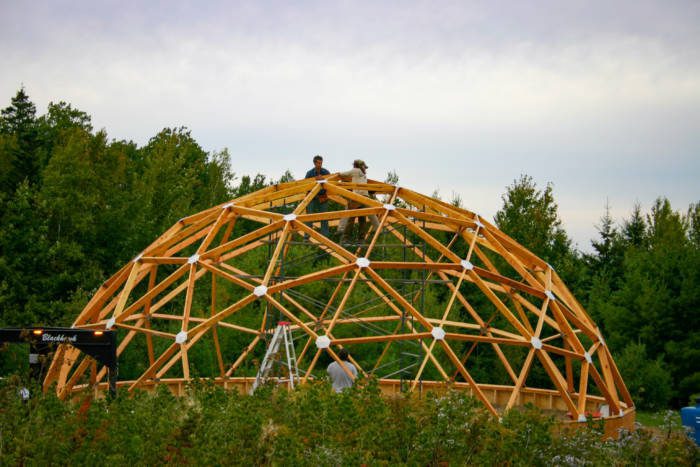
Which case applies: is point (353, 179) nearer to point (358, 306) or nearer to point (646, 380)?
point (358, 306)

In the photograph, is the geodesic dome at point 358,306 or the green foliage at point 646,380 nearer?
the geodesic dome at point 358,306

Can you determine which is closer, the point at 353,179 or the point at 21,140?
the point at 353,179

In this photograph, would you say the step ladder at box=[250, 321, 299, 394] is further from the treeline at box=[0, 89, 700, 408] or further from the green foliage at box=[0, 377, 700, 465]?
the treeline at box=[0, 89, 700, 408]

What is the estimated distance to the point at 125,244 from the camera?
31062mm

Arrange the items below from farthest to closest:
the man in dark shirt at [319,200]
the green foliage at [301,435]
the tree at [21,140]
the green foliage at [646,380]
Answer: the tree at [21,140]
the green foliage at [646,380]
the man in dark shirt at [319,200]
the green foliage at [301,435]

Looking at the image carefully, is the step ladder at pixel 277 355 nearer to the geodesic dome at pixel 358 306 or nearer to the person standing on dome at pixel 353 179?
the geodesic dome at pixel 358 306

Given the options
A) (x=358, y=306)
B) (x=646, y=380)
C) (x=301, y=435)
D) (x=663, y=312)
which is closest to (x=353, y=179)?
(x=358, y=306)

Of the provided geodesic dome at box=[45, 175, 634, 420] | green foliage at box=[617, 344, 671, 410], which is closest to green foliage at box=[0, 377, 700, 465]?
geodesic dome at box=[45, 175, 634, 420]

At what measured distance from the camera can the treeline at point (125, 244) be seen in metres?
27.4

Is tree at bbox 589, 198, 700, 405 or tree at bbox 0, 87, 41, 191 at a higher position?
tree at bbox 0, 87, 41, 191

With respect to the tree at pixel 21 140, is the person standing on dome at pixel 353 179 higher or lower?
lower

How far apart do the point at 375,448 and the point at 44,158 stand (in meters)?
28.0

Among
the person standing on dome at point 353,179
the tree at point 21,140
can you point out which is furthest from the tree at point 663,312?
the tree at point 21,140

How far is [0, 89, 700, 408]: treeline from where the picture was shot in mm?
27406
